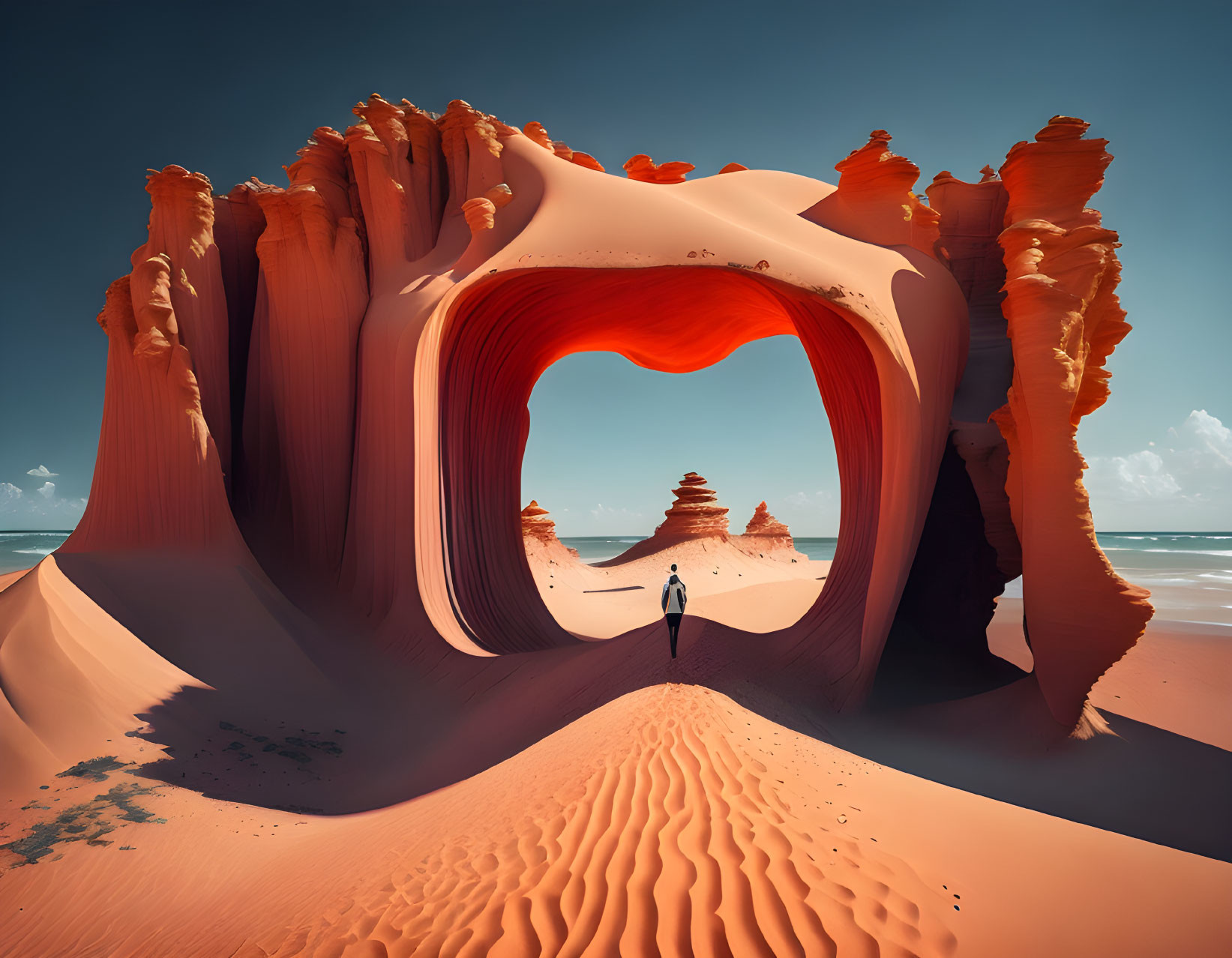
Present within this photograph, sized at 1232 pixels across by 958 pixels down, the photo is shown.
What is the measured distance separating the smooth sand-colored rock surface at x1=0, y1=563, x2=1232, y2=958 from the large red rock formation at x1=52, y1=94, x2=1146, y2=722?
310 centimetres

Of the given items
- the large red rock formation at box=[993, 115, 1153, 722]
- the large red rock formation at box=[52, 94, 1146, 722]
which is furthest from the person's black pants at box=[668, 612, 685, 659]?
the large red rock formation at box=[993, 115, 1153, 722]

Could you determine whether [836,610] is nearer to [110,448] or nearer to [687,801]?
[687,801]

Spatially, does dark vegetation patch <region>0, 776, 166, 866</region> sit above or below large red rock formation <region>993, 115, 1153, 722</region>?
below

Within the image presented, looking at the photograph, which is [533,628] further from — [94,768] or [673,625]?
[94,768]

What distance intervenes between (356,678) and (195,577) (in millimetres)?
2413

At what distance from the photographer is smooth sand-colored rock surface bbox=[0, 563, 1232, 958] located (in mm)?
2584

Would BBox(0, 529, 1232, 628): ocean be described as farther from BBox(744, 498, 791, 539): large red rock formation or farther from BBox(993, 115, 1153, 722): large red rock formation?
BBox(993, 115, 1153, 722): large red rock formation

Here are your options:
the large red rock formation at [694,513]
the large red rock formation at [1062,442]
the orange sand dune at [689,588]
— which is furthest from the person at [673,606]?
the large red rock formation at [694,513]

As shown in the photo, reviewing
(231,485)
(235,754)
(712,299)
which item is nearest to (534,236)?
(712,299)

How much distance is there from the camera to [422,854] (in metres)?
3.50

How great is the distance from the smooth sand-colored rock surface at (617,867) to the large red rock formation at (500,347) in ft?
10.2

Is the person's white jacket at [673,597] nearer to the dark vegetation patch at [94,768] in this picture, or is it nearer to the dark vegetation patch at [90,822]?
the dark vegetation patch at [90,822]

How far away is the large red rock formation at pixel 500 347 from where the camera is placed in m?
6.40

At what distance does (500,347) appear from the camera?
10.2 meters
